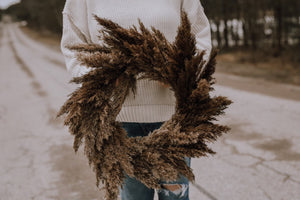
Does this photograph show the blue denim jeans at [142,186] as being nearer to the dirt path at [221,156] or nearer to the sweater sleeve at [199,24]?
the sweater sleeve at [199,24]

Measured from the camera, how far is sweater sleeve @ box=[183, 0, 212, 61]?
1535mm

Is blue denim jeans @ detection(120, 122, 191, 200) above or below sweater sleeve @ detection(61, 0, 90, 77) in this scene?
below

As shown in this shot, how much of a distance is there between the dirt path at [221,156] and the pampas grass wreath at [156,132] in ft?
6.25

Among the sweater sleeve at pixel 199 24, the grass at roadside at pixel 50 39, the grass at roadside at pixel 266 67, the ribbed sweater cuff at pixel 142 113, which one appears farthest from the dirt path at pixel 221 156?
the grass at roadside at pixel 50 39

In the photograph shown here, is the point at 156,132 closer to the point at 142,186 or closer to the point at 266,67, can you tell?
the point at 142,186

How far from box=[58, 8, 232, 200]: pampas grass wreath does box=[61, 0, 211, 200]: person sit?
8.3 inches

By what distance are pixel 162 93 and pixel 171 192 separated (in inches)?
18.3

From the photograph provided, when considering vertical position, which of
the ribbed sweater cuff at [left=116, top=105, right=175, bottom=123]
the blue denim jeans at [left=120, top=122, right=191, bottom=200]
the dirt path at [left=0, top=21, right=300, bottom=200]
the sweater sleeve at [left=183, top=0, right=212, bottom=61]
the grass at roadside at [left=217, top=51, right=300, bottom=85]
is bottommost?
the grass at roadside at [left=217, top=51, right=300, bottom=85]

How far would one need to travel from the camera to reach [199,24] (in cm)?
160

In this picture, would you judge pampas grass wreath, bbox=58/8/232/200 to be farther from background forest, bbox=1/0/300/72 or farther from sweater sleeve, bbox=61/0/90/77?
background forest, bbox=1/0/300/72

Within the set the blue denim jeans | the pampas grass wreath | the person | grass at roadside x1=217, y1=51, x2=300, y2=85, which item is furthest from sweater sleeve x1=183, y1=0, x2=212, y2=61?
grass at roadside x1=217, y1=51, x2=300, y2=85

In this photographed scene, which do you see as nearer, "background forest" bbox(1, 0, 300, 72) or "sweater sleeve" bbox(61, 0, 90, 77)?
"sweater sleeve" bbox(61, 0, 90, 77)

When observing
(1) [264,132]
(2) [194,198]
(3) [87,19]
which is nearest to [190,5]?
(3) [87,19]

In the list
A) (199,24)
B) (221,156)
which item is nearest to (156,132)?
(199,24)
